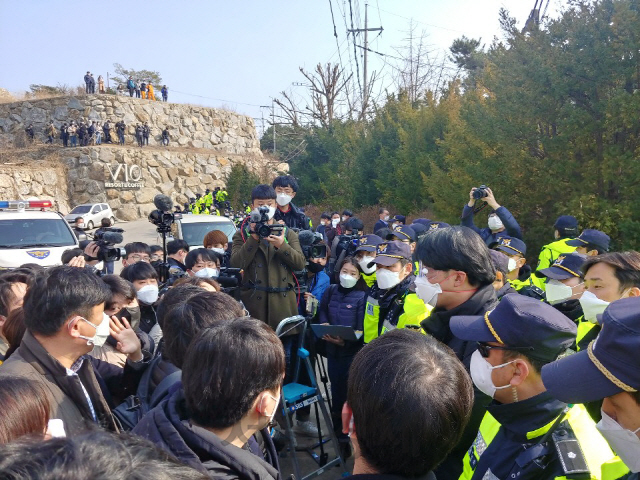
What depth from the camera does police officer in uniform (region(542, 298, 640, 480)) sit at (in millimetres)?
1312

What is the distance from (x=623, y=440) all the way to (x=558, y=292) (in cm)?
288

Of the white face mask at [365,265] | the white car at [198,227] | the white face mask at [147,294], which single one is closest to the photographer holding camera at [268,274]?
the white face mask at [365,265]

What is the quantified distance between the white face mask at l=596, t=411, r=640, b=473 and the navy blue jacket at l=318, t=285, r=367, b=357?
304 cm

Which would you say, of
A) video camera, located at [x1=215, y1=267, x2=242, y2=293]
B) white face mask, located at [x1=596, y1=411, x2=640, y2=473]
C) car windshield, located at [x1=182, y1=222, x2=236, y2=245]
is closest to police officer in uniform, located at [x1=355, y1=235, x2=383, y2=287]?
video camera, located at [x1=215, y1=267, x2=242, y2=293]

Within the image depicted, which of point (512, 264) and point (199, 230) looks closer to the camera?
point (512, 264)

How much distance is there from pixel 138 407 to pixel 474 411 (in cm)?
167

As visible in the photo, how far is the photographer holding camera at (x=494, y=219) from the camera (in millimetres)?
6348

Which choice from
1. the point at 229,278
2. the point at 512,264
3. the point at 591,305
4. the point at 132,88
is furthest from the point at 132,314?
the point at 132,88

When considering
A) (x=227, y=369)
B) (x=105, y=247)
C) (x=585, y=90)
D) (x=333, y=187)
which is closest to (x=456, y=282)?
(x=227, y=369)

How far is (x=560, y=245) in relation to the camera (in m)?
5.61

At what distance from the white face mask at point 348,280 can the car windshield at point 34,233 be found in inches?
299

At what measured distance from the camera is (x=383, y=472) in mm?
1426

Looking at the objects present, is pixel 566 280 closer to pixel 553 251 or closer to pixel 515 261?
pixel 515 261

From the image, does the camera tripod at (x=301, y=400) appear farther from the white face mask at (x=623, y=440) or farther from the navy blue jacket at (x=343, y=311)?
the white face mask at (x=623, y=440)
